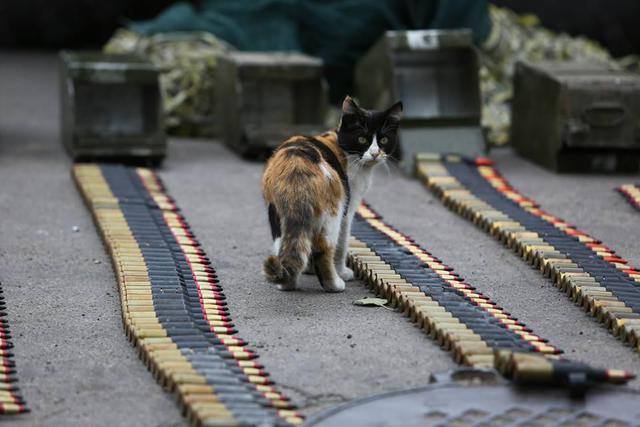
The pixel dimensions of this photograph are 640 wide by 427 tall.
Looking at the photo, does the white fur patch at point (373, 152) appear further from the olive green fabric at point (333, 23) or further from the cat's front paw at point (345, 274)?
the olive green fabric at point (333, 23)

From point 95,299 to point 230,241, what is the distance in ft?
6.38

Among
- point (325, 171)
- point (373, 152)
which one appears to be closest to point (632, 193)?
point (373, 152)

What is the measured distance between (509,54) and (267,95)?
11.8 ft

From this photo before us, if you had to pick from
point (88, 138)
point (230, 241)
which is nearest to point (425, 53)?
point (88, 138)

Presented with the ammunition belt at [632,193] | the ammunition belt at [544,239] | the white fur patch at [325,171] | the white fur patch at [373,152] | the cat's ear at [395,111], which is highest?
the cat's ear at [395,111]

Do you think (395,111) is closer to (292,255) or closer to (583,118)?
(292,255)

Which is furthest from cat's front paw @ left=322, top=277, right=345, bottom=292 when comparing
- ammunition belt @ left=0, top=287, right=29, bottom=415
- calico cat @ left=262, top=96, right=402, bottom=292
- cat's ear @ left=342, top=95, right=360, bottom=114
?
ammunition belt @ left=0, top=287, right=29, bottom=415

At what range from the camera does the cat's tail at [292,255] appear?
7980 millimetres

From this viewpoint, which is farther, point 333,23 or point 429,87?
point 333,23

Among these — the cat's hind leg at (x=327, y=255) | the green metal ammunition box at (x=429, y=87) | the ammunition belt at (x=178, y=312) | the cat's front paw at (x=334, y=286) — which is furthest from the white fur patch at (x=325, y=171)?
the green metal ammunition box at (x=429, y=87)

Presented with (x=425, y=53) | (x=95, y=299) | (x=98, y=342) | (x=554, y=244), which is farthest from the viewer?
(x=425, y=53)

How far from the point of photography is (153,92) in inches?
536

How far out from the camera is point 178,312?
7.62 metres

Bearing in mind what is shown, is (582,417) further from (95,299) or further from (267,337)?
(95,299)
